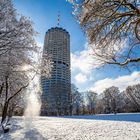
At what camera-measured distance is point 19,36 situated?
27.0 ft

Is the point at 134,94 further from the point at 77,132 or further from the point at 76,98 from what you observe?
the point at 77,132

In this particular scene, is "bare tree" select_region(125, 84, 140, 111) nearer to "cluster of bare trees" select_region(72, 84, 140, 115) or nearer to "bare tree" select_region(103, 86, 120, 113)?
"cluster of bare trees" select_region(72, 84, 140, 115)

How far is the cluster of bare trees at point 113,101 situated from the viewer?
199 ft

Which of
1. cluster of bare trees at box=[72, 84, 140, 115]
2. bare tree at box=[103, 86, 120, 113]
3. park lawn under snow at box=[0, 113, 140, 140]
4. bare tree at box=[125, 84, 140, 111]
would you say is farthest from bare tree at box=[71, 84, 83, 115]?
park lawn under snow at box=[0, 113, 140, 140]

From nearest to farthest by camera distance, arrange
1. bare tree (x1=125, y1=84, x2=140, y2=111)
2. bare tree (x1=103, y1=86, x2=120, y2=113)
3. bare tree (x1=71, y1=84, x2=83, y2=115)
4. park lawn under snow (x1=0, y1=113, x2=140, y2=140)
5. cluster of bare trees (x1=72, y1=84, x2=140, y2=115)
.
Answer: park lawn under snow (x1=0, y1=113, x2=140, y2=140), bare tree (x1=125, y1=84, x2=140, y2=111), cluster of bare trees (x1=72, y1=84, x2=140, y2=115), bare tree (x1=71, y1=84, x2=83, y2=115), bare tree (x1=103, y1=86, x2=120, y2=113)

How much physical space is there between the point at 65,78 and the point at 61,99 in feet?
119

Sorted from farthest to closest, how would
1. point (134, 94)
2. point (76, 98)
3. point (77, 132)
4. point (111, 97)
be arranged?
1. point (111, 97)
2. point (76, 98)
3. point (134, 94)
4. point (77, 132)

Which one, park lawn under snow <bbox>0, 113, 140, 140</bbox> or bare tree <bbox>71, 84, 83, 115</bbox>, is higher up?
bare tree <bbox>71, 84, 83, 115</bbox>

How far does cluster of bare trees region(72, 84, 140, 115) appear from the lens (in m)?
60.7

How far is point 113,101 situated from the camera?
63.4 meters

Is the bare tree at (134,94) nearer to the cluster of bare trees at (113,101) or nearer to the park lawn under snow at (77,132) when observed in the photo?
the cluster of bare trees at (113,101)

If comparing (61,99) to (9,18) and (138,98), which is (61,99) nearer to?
(138,98)

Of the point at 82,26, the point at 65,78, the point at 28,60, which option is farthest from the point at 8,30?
the point at 65,78

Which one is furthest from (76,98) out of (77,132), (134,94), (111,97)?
(77,132)
